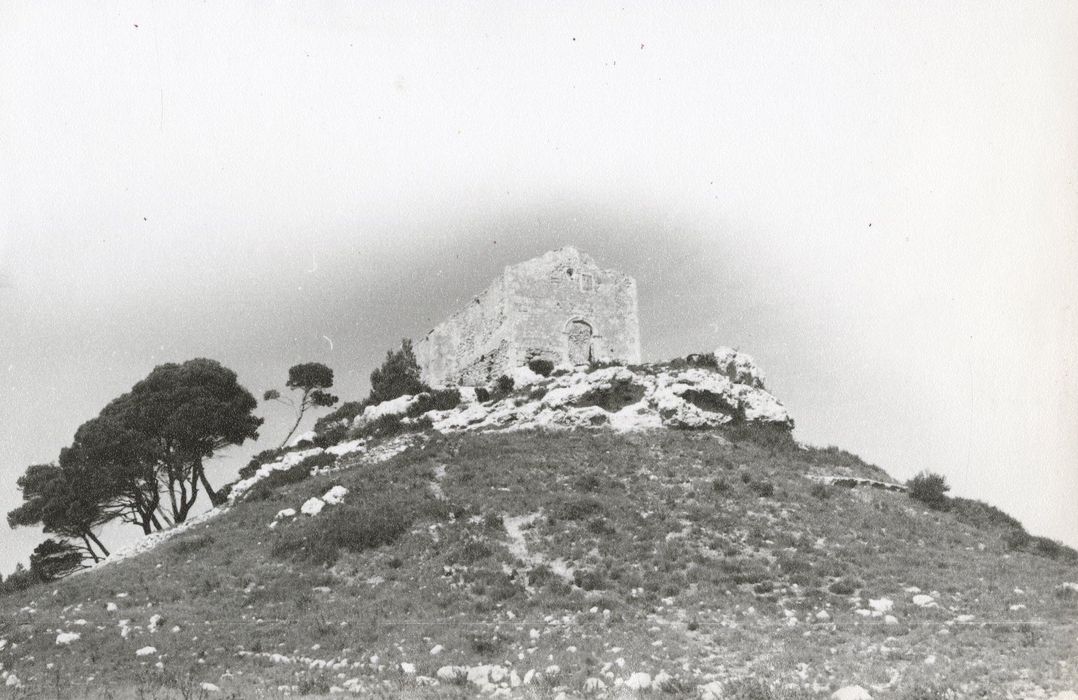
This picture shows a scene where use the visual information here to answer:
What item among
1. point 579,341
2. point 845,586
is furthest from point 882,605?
point 579,341

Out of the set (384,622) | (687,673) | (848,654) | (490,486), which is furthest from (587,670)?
(490,486)

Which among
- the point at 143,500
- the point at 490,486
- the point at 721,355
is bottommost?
the point at 143,500

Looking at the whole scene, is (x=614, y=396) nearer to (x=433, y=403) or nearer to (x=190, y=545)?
(x=433, y=403)

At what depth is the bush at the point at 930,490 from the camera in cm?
2106

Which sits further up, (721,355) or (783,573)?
(721,355)

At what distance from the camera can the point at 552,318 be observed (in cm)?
3744

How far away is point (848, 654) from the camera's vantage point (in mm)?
9656

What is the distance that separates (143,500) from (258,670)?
74.9 feet

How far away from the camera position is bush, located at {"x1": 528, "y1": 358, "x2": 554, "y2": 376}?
3484cm

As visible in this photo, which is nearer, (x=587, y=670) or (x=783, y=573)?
(x=587, y=670)

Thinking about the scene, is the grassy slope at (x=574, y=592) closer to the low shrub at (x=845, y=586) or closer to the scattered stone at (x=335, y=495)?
the low shrub at (x=845, y=586)

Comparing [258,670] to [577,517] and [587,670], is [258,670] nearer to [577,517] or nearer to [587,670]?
[587,670]

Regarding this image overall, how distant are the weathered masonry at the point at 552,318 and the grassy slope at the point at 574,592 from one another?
14374mm

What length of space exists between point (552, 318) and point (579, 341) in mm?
1851
